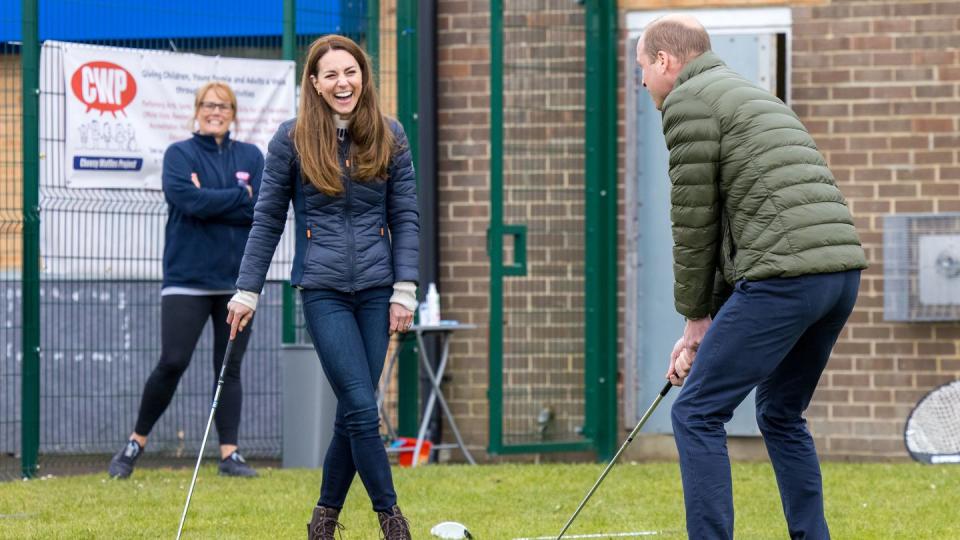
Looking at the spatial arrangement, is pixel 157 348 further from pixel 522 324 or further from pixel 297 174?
pixel 297 174

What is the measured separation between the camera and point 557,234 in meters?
9.17

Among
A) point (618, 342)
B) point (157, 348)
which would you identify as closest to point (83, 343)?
point (157, 348)

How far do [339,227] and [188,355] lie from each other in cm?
270

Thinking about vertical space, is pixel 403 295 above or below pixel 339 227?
below

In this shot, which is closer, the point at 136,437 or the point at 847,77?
the point at 136,437

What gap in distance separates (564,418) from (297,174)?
418 centimetres

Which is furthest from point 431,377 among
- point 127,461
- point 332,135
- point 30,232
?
point 332,135

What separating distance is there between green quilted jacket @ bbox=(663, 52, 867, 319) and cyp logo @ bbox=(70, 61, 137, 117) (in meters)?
4.66

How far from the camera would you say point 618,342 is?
9.29m

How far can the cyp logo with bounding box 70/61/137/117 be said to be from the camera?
328 inches

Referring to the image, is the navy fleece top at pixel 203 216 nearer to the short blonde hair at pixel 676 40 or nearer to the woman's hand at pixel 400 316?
the woman's hand at pixel 400 316

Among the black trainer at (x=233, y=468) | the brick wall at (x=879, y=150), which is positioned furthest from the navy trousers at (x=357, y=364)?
the brick wall at (x=879, y=150)

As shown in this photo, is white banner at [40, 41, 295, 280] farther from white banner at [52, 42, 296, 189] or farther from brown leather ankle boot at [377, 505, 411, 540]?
brown leather ankle boot at [377, 505, 411, 540]

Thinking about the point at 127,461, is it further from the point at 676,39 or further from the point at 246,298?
the point at 676,39
